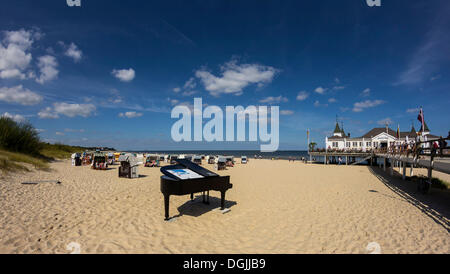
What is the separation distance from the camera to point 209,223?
5957 millimetres

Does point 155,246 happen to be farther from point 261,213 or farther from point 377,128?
point 377,128

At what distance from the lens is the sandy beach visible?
4.50m

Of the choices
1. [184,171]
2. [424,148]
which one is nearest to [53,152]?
[184,171]

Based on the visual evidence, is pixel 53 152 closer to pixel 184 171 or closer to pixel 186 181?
pixel 184 171

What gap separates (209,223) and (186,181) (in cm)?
142

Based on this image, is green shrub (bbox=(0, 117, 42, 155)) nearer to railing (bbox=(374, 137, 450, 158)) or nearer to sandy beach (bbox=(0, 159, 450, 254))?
sandy beach (bbox=(0, 159, 450, 254))

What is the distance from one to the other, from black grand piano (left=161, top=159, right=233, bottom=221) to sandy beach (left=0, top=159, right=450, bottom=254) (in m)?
0.90

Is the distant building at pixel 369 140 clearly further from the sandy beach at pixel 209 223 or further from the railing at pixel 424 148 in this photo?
the sandy beach at pixel 209 223

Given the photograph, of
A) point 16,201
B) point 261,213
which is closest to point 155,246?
point 261,213

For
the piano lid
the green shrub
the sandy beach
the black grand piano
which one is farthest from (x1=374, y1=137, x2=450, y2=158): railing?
the green shrub

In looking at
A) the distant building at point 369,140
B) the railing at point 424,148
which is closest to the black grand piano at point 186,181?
the railing at point 424,148

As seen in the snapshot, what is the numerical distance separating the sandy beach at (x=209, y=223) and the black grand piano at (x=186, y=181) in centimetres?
90

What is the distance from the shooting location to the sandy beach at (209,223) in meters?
4.50

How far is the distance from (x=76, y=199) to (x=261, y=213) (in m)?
6.70
